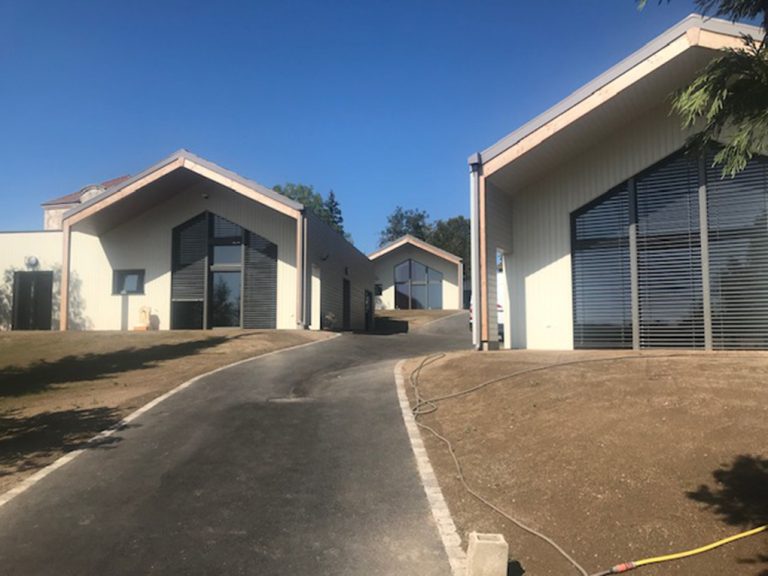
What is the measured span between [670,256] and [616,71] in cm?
439

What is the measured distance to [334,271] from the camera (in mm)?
25375

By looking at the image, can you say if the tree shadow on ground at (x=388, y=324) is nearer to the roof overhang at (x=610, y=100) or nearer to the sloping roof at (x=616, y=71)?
the roof overhang at (x=610, y=100)

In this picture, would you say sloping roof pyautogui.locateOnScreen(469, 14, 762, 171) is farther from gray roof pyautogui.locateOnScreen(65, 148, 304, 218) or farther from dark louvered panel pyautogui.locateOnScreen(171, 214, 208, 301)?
dark louvered panel pyautogui.locateOnScreen(171, 214, 208, 301)

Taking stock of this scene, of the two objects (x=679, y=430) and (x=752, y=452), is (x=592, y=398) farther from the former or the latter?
(x=752, y=452)

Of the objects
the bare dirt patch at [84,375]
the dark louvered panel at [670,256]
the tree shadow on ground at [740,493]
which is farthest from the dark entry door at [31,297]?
the tree shadow on ground at [740,493]

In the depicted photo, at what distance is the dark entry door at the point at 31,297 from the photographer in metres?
24.5

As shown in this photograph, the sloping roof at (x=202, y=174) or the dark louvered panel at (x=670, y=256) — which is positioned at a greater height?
the sloping roof at (x=202, y=174)

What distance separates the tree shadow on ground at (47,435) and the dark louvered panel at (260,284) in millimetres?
12345

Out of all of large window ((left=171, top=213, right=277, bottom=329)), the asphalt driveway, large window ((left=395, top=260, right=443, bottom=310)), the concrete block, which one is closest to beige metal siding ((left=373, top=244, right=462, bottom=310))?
large window ((left=395, top=260, right=443, bottom=310))

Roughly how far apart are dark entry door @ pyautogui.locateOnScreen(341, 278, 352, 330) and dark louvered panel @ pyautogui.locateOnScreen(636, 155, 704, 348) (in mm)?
15150

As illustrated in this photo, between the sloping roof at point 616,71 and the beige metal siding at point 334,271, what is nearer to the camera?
the sloping roof at point 616,71

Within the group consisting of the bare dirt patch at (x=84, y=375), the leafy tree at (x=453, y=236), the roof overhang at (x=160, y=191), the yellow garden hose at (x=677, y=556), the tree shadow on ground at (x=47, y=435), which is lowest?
the yellow garden hose at (x=677, y=556)

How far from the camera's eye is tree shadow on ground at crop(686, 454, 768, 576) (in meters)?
4.96

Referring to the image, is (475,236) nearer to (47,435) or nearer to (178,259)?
(47,435)
